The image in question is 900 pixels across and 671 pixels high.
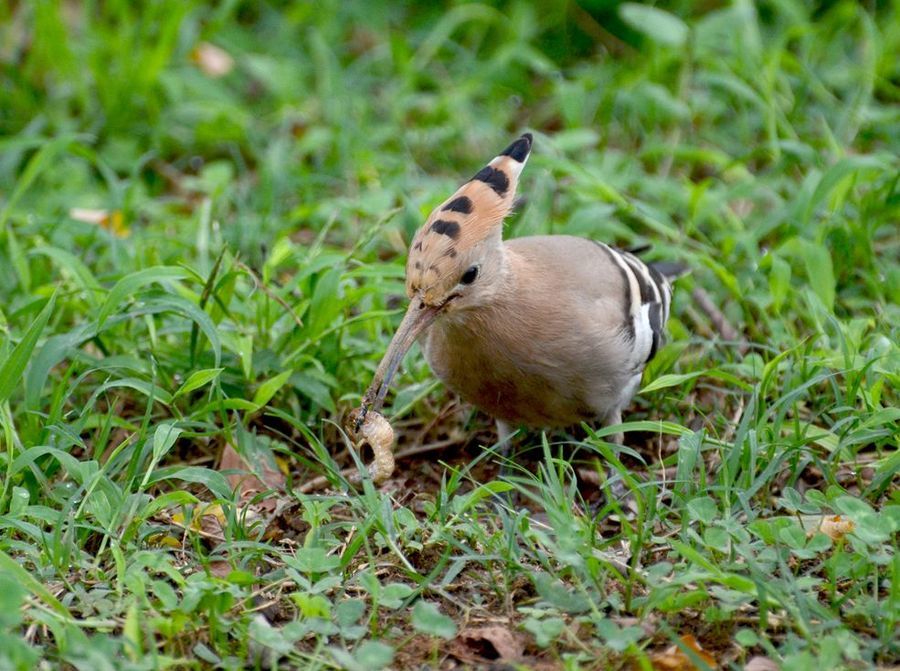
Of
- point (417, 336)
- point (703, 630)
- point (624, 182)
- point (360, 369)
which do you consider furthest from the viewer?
point (624, 182)

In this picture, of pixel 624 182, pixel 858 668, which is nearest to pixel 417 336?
pixel 858 668

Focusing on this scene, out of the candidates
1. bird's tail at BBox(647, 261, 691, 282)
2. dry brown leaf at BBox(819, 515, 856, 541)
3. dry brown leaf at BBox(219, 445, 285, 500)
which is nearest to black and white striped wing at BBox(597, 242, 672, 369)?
bird's tail at BBox(647, 261, 691, 282)

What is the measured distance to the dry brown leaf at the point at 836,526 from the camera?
2756 millimetres

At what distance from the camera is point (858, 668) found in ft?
7.50

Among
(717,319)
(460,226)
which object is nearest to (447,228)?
(460,226)

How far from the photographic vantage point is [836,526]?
9.12ft

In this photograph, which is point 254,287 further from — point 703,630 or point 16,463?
point 703,630

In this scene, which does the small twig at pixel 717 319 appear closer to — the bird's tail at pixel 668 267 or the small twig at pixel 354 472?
the bird's tail at pixel 668 267

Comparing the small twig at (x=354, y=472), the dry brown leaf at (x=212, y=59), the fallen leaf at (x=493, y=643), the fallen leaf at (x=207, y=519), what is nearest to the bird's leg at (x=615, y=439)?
the small twig at (x=354, y=472)

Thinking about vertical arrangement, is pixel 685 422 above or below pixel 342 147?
below

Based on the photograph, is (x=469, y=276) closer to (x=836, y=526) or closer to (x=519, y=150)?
(x=519, y=150)

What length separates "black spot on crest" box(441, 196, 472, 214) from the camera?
3.06 m

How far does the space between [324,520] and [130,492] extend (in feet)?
1.53

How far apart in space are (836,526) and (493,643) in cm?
88
